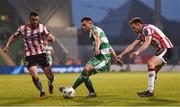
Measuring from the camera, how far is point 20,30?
13.3 metres

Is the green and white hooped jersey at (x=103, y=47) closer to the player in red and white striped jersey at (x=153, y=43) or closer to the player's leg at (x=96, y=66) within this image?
the player's leg at (x=96, y=66)

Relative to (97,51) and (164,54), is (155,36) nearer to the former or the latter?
(164,54)

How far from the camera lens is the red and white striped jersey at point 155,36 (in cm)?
1266

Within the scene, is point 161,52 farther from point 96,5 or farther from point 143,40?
point 96,5

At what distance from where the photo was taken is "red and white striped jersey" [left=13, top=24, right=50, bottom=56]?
13.2 metres

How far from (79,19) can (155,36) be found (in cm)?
4422

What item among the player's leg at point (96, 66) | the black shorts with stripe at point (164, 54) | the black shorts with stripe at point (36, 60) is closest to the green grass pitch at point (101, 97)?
the player's leg at point (96, 66)

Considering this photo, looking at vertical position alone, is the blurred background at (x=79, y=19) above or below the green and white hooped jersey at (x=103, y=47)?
above

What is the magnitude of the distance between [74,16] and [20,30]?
43781 mm

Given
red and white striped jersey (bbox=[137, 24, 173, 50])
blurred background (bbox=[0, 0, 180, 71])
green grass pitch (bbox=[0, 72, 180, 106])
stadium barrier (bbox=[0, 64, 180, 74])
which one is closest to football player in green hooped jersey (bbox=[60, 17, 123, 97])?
green grass pitch (bbox=[0, 72, 180, 106])

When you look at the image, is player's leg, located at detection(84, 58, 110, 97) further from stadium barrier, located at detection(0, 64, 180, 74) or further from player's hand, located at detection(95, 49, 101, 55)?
stadium barrier, located at detection(0, 64, 180, 74)

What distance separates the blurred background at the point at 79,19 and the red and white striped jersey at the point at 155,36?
35.9m

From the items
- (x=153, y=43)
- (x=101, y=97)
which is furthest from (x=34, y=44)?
(x=153, y=43)

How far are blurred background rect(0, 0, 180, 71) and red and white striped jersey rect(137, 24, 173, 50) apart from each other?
118 feet
